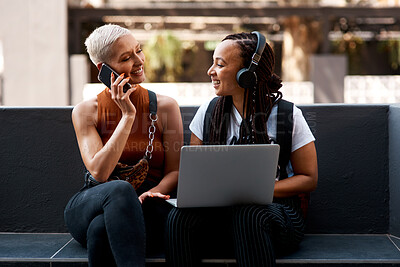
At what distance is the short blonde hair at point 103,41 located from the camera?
8.95 ft

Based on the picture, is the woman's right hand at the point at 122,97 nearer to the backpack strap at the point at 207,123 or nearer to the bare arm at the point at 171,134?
the bare arm at the point at 171,134

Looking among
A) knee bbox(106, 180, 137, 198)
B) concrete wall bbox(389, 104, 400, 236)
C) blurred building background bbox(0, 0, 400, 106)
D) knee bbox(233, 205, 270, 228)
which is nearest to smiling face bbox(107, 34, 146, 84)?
knee bbox(106, 180, 137, 198)

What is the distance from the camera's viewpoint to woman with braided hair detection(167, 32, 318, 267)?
2471 millimetres

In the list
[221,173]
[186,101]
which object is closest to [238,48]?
[221,173]

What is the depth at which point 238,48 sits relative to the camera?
2736 mm

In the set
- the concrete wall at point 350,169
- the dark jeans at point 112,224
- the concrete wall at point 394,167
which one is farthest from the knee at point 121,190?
the concrete wall at point 394,167

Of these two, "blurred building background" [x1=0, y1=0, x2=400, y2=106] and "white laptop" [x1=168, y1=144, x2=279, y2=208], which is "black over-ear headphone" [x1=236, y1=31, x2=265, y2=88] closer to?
"white laptop" [x1=168, y1=144, x2=279, y2=208]

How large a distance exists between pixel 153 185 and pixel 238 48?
857mm

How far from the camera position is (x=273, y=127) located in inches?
109

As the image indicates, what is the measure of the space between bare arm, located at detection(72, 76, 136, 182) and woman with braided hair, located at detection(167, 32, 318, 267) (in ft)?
1.31

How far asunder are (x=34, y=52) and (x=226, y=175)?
37.4 feet

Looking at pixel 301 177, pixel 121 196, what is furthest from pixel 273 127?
pixel 121 196

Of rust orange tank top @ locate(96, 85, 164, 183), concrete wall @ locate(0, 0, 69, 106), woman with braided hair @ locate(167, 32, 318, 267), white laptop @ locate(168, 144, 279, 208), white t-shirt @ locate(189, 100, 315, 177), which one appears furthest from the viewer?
concrete wall @ locate(0, 0, 69, 106)

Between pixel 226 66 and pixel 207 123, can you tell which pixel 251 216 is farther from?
pixel 226 66
